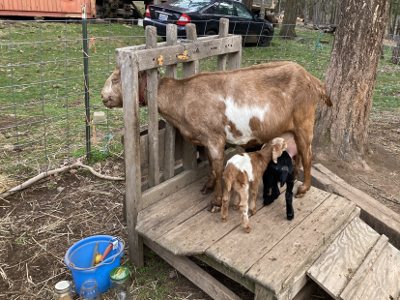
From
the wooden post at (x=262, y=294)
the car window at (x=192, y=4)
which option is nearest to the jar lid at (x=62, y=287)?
the wooden post at (x=262, y=294)

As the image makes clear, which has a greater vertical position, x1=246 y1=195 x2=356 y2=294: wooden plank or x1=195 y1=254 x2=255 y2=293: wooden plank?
x1=246 y1=195 x2=356 y2=294: wooden plank

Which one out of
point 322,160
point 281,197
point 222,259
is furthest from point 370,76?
point 222,259

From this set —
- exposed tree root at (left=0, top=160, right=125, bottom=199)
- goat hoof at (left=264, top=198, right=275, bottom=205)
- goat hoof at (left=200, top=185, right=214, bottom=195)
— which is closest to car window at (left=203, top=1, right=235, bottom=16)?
exposed tree root at (left=0, top=160, right=125, bottom=199)

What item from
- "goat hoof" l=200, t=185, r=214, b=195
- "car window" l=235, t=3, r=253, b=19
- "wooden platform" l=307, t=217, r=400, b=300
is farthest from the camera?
"car window" l=235, t=3, r=253, b=19

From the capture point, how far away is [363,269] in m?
3.04

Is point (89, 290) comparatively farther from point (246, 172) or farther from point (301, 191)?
point (301, 191)

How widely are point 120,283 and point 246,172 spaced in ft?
4.47

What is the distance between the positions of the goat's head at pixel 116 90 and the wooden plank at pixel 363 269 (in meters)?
2.23

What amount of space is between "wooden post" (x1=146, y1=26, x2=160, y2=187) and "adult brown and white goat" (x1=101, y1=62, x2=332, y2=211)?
96 millimetres

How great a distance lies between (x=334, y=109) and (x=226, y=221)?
2573mm

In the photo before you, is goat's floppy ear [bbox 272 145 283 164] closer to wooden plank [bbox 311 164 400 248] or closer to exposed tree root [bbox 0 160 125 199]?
wooden plank [bbox 311 164 400 248]

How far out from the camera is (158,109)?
3416 millimetres

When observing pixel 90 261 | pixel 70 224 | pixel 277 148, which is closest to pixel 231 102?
pixel 277 148

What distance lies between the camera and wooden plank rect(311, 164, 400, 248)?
3785mm
